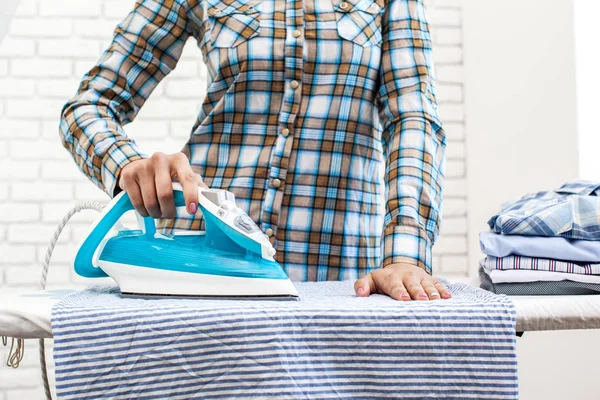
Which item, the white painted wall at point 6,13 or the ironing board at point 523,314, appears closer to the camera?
the ironing board at point 523,314

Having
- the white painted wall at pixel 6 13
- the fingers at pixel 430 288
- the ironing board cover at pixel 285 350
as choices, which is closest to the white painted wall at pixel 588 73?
the fingers at pixel 430 288

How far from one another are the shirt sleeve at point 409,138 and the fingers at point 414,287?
4.6 inches

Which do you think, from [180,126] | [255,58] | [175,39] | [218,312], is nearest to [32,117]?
[180,126]

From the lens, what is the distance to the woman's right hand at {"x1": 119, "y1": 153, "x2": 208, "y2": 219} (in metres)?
0.89

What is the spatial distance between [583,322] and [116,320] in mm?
625

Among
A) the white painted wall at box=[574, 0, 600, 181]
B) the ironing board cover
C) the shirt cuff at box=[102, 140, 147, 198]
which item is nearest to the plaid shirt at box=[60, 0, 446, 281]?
the shirt cuff at box=[102, 140, 147, 198]

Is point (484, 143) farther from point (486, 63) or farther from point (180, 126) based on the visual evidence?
point (180, 126)

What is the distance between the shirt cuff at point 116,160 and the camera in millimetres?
1039

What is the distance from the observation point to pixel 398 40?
127cm

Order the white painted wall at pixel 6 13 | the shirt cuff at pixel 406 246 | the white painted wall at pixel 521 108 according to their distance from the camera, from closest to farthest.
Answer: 1. the shirt cuff at pixel 406 246
2. the white painted wall at pixel 6 13
3. the white painted wall at pixel 521 108

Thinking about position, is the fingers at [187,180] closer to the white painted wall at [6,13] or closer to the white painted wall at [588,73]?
the white painted wall at [6,13]

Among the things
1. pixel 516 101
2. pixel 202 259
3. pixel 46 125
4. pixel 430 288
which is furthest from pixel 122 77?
pixel 516 101

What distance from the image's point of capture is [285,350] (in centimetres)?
71

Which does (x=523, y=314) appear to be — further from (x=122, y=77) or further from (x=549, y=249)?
(x=122, y=77)
